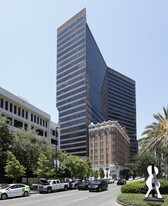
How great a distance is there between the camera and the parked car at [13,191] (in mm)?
33250

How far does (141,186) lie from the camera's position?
98.7ft

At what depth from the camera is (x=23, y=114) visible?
252 feet

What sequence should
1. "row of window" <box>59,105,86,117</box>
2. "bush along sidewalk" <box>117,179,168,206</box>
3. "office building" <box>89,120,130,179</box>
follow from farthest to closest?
"row of window" <box>59,105,86,117</box> < "office building" <box>89,120,130,179</box> < "bush along sidewalk" <box>117,179,168,206</box>

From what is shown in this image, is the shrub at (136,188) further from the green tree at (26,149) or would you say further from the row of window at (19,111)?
the row of window at (19,111)

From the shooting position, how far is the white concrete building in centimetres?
6788

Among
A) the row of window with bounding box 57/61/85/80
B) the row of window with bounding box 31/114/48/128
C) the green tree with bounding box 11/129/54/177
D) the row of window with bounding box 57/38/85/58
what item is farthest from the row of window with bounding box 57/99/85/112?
the green tree with bounding box 11/129/54/177

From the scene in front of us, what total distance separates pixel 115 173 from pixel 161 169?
80.2 m

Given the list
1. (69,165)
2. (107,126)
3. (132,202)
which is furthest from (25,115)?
(107,126)

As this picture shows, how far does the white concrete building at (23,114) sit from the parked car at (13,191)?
2302cm

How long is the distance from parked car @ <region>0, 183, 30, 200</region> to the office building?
107 meters

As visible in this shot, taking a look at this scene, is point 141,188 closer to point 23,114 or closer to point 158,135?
point 158,135

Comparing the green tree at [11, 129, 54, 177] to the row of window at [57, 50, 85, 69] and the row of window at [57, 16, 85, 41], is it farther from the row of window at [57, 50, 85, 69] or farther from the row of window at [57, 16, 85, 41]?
the row of window at [57, 16, 85, 41]

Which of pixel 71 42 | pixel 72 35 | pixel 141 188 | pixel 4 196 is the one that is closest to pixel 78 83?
pixel 71 42

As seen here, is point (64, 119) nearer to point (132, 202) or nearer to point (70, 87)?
point (70, 87)
